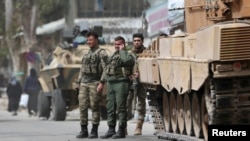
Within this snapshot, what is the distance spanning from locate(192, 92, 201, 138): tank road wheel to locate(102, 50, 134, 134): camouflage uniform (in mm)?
1459

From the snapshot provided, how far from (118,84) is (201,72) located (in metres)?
3.02

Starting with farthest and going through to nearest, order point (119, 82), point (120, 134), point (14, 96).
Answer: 1. point (14, 96)
2. point (119, 82)
3. point (120, 134)

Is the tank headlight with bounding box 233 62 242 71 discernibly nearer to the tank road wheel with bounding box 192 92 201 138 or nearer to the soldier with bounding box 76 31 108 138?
the tank road wheel with bounding box 192 92 201 138

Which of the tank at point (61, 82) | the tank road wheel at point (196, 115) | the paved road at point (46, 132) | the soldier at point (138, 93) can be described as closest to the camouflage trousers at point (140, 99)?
the soldier at point (138, 93)

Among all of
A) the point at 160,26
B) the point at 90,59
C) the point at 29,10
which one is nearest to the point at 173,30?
the point at 160,26

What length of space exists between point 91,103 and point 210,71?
3636 millimetres

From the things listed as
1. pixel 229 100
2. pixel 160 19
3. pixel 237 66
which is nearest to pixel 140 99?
pixel 229 100

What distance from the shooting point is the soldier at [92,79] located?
53.0 feet

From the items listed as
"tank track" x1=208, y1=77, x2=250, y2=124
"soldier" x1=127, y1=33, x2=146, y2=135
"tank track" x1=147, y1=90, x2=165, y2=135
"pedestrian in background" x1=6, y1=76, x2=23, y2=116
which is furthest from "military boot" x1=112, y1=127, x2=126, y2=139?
"pedestrian in background" x1=6, y1=76, x2=23, y2=116

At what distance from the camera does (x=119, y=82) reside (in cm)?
1617

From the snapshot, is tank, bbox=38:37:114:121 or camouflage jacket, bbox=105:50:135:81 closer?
camouflage jacket, bbox=105:50:135:81

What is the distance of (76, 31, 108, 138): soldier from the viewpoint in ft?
53.0

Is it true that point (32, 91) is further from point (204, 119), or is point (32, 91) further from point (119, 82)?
point (204, 119)

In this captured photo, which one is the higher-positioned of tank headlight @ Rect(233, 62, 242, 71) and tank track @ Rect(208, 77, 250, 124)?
tank headlight @ Rect(233, 62, 242, 71)
